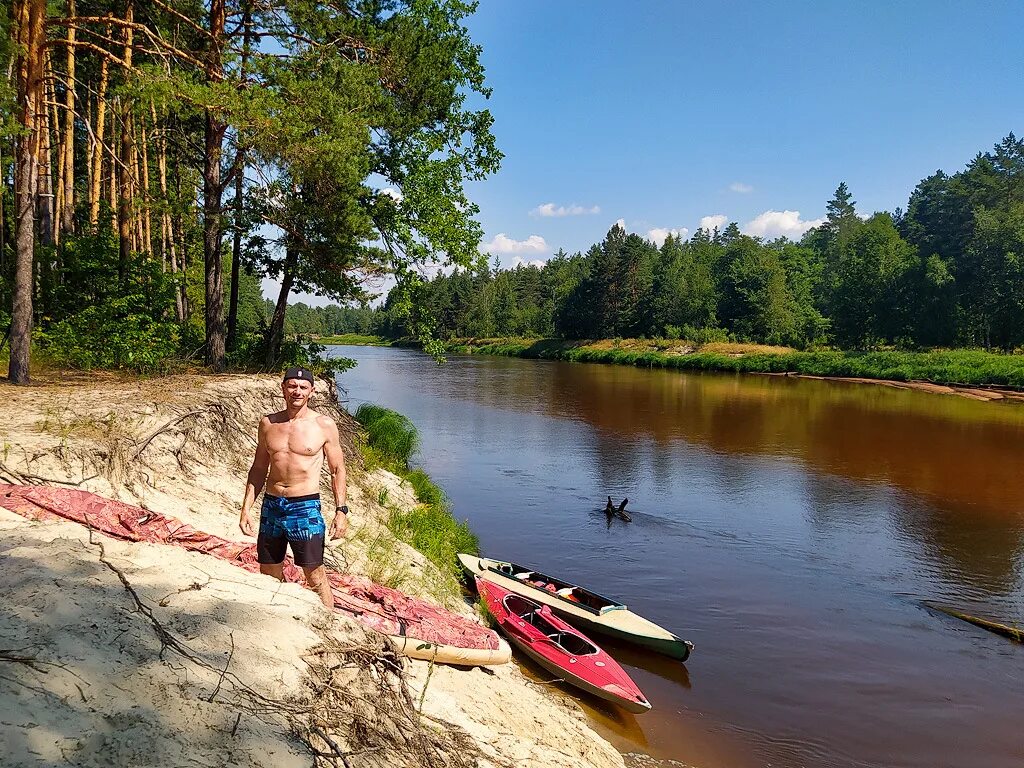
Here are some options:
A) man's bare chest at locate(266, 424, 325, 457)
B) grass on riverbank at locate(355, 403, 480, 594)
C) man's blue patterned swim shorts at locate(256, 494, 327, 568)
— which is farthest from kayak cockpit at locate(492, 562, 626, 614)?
man's bare chest at locate(266, 424, 325, 457)

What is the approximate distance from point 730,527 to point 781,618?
218 inches

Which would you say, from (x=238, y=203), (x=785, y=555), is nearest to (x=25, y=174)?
(x=238, y=203)

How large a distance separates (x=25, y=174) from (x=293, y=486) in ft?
30.0

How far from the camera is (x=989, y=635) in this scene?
12023 millimetres

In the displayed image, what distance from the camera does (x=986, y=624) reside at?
1226 centimetres

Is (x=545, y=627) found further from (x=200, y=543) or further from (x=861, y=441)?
(x=861, y=441)

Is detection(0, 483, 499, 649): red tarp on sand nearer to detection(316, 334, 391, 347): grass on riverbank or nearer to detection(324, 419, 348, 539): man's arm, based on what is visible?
detection(324, 419, 348, 539): man's arm

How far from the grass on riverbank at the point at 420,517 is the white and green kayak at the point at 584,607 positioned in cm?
60

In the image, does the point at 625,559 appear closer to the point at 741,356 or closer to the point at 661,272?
the point at 741,356

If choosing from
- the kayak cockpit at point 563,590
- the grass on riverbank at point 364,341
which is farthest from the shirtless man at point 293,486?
the grass on riverbank at point 364,341

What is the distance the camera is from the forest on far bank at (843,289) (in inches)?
2217

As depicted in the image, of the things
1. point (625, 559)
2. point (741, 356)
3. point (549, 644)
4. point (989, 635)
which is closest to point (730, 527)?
point (625, 559)

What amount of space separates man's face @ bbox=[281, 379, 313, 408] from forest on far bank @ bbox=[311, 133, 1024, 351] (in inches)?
1694

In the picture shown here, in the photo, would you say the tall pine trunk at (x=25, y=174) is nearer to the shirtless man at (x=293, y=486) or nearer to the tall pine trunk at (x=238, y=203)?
the tall pine trunk at (x=238, y=203)
